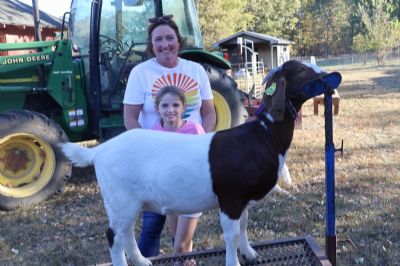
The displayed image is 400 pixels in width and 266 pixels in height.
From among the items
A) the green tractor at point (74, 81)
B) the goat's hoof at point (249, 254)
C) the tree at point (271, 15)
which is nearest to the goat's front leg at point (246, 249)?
the goat's hoof at point (249, 254)

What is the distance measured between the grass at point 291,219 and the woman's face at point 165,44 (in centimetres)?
201

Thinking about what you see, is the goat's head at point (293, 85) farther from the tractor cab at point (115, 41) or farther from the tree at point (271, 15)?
the tree at point (271, 15)

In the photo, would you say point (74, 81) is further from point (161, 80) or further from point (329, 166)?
point (329, 166)

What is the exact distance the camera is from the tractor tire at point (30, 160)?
209 inches

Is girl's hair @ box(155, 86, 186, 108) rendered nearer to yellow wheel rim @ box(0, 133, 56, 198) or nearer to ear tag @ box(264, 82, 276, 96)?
ear tag @ box(264, 82, 276, 96)

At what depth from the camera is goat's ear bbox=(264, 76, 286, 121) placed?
235 cm

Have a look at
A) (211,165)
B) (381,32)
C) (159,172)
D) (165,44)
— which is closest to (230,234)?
(211,165)

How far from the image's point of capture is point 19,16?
18.0 metres

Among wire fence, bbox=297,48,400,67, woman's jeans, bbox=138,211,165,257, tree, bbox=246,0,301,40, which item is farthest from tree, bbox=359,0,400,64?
woman's jeans, bbox=138,211,165,257

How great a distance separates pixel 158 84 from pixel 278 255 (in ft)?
4.63

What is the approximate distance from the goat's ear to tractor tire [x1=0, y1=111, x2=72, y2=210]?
11.5 ft

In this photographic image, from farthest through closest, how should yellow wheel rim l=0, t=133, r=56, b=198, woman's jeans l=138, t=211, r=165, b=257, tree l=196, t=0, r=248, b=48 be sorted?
tree l=196, t=0, r=248, b=48 → yellow wheel rim l=0, t=133, r=56, b=198 → woman's jeans l=138, t=211, r=165, b=257

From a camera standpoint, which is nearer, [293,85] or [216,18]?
[293,85]

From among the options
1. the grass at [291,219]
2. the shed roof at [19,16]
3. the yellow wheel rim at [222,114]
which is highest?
the shed roof at [19,16]
